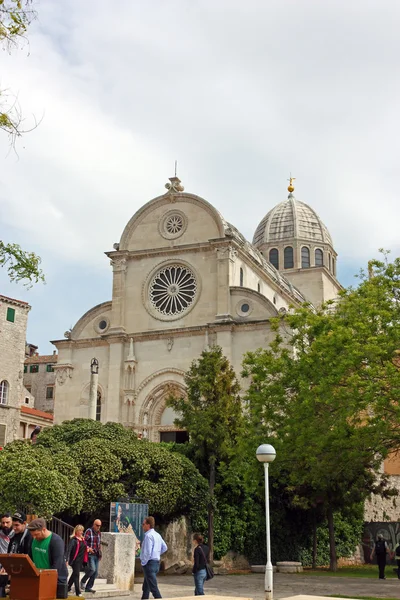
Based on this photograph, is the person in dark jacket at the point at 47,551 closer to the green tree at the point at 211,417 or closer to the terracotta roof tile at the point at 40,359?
the green tree at the point at 211,417

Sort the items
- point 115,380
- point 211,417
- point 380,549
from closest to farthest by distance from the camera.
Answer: point 380,549 < point 211,417 < point 115,380

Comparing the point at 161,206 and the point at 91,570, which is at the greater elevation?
the point at 161,206

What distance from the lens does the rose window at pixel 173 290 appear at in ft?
152

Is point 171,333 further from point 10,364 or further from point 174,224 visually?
point 10,364

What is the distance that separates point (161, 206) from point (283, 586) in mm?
30523

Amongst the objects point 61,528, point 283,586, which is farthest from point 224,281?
point 283,586

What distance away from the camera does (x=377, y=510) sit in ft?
128

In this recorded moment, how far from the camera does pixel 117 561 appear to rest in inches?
770

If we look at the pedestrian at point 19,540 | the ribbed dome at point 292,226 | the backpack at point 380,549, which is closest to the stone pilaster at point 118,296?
the backpack at point 380,549

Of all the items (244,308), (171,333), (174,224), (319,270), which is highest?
(319,270)

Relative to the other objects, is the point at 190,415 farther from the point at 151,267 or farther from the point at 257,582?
the point at 151,267

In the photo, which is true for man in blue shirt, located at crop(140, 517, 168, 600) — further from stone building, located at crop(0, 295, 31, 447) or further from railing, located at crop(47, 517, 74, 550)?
stone building, located at crop(0, 295, 31, 447)

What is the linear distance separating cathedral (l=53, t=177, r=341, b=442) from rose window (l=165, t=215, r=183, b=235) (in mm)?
66

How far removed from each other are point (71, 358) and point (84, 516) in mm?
22216
